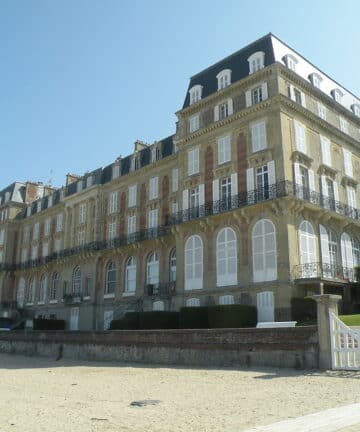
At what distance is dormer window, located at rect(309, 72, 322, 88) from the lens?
3000 centimetres

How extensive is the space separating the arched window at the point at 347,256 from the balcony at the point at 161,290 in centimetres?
1099

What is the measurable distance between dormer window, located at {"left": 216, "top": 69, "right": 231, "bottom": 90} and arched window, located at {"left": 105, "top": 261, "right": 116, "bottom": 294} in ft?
55.8

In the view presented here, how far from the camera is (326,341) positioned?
45.2ft

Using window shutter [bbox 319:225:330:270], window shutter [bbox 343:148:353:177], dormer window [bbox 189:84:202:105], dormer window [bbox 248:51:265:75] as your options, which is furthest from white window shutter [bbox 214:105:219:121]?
window shutter [bbox 319:225:330:270]

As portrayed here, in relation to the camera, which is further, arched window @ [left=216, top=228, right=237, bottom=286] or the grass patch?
arched window @ [left=216, top=228, right=237, bottom=286]

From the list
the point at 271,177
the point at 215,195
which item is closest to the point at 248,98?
the point at 271,177

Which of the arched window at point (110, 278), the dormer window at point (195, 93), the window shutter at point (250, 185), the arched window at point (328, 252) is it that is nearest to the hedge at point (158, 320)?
the window shutter at point (250, 185)

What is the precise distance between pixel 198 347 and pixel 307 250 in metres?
10.2

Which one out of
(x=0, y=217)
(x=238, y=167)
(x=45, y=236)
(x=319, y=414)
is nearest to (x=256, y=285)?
(x=238, y=167)

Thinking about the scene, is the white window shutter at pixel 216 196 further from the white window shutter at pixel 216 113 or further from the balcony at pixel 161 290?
the balcony at pixel 161 290

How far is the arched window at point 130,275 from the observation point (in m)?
35.7

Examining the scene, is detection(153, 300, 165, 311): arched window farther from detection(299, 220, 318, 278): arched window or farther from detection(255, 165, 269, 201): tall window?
detection(299, 220, 318, 278): arched window

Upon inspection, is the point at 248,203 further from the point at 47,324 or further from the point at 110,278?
the point at 47,324

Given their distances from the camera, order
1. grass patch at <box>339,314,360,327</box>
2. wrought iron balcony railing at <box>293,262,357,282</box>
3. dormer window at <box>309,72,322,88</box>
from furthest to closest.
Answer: dormer window at <box>309,72,322,88</box> → wrought iron balcony railing at <box>293,262,357,282</box> → grass patch at <box>339,314,360,327</box>
